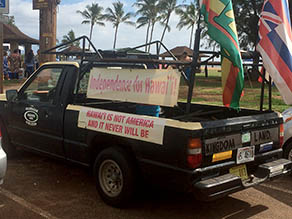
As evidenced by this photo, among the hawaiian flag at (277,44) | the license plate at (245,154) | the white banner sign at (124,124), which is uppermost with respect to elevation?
the hawaiian flag at (277,44)

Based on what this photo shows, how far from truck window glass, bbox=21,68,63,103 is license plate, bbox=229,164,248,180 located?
261cm

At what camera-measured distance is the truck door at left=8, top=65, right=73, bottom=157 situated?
4945 mm

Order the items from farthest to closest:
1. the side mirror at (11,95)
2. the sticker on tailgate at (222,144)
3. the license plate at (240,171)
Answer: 1. the side mirror at (11,95)
2. the license plate at (240,171)
3. the sticker on tailgate at (222,144)

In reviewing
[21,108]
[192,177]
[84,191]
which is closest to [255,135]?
[192,177]

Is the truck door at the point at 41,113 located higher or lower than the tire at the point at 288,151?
higher

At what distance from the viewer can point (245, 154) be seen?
4.00 m

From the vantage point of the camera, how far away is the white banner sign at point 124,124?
12.3 ft

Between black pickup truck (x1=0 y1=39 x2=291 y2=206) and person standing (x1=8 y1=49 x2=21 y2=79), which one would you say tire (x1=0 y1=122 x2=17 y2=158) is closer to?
black pickup truck (x1=0 y1=39 x2=291 y2=206)

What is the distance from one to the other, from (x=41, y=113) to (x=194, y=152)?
8.23ft

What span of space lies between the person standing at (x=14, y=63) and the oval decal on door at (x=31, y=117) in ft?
50.0

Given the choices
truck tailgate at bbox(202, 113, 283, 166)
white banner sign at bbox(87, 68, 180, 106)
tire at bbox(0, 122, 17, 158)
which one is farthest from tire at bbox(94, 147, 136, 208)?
tire at bbox(0, 122, 17, 158)

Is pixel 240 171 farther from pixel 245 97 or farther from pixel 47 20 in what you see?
pixel 245 97

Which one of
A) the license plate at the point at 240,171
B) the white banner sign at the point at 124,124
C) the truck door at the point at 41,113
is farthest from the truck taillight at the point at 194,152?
the truck door at the point at 41,113

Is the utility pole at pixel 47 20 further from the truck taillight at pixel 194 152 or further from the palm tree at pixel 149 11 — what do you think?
the palm tree at pixel 149 11
